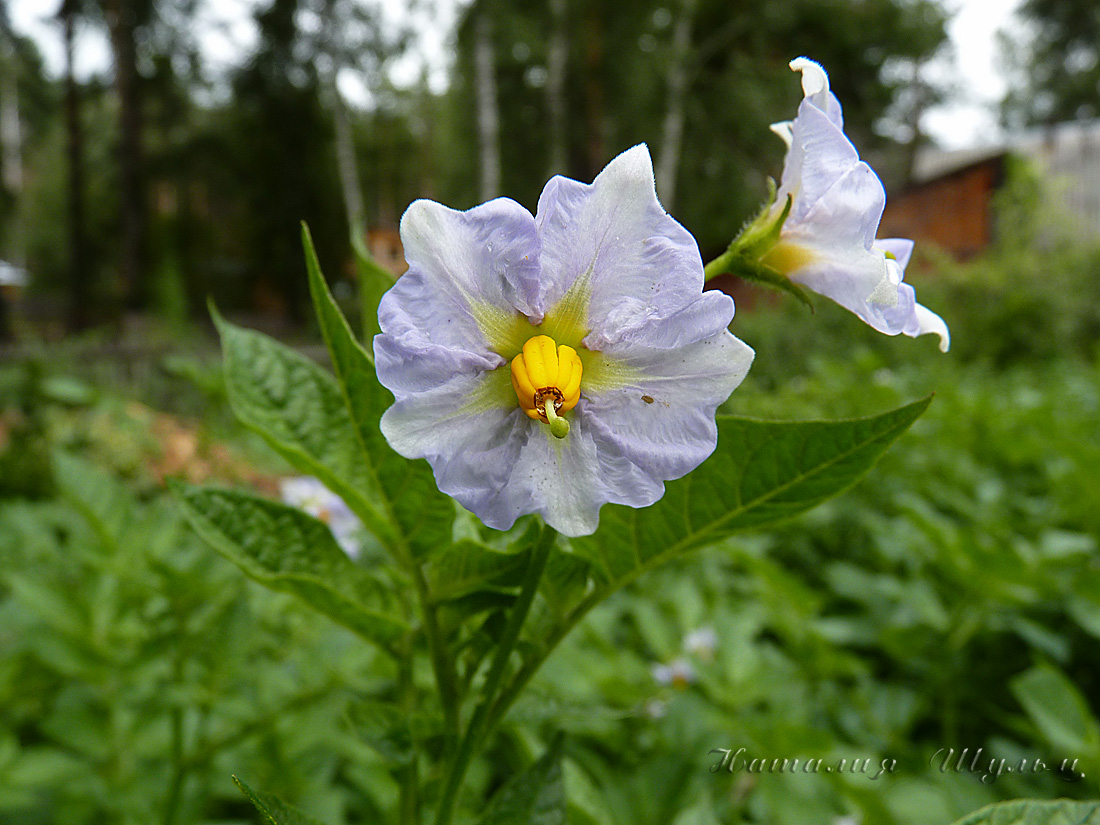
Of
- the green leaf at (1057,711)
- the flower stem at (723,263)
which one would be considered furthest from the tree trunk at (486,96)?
the flower stem at (723,263)

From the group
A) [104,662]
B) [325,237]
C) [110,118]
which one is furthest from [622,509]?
[110,118]

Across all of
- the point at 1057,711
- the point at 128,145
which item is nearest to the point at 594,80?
the point at 128,145

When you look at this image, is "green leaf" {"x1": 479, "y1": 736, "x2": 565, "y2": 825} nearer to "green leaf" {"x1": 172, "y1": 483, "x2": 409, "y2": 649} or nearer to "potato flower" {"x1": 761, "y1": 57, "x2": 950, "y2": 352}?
"green leaf" {"x1": 172, "y1": 483, "x2": 409, "y2": 649}

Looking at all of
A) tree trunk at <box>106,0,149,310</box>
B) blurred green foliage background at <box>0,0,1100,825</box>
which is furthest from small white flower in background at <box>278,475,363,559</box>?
tree trunk at <box>106,0,149,310</box>

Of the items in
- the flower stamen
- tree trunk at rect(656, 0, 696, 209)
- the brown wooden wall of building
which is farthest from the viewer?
tree trunk at rect(656, 0, 696, 209)

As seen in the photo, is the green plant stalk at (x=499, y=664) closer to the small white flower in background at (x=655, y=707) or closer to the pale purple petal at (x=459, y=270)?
the pale purple petal at (x=459, y=270)

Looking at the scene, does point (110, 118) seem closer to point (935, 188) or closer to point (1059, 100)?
point (935, 188)
